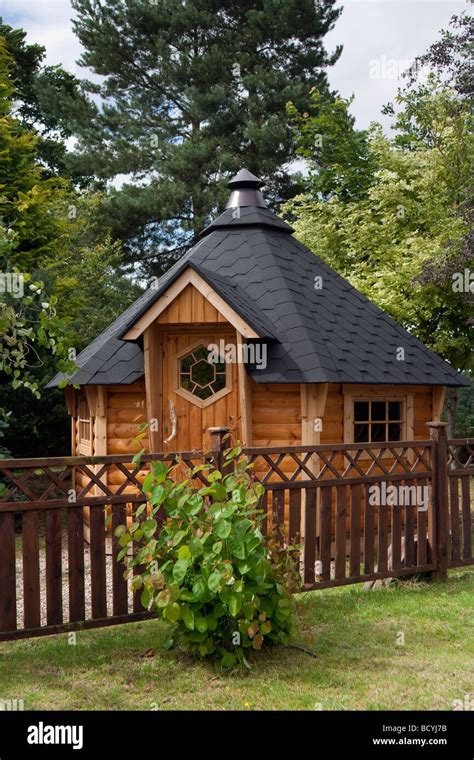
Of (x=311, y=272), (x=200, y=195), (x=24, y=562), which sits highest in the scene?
(x=200, y=195)

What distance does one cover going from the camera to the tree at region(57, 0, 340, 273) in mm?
24297

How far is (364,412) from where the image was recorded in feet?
34.7

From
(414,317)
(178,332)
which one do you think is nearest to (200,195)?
(414,317)

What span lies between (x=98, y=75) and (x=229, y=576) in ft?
82.6

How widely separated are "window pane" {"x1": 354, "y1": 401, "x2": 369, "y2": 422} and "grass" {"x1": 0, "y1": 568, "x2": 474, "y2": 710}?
160 inches

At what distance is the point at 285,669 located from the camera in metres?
5.09

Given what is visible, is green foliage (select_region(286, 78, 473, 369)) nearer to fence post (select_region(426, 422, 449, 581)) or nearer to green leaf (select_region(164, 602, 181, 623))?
fence post (select_region(426, 422, 449, 581))

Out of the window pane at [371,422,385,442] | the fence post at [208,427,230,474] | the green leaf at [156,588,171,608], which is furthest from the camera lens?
the window pane at [371,422,385,442]

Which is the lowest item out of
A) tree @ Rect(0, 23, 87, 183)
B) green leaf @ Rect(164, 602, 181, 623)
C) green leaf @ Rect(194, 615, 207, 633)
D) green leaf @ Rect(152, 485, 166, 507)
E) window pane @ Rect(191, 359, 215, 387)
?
green leaf @ Rect(194, 615, 207, 633)

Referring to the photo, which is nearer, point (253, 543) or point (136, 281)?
point (253, 543)

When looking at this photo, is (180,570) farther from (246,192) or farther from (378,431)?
(246,192)

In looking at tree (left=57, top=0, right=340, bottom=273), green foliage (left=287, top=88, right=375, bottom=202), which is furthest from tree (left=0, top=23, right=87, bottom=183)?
green foliage (left=287, top=88, right=375, bottom=202)

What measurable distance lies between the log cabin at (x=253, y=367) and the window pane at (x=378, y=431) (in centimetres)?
2

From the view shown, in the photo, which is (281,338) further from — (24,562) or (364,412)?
(24,562)
